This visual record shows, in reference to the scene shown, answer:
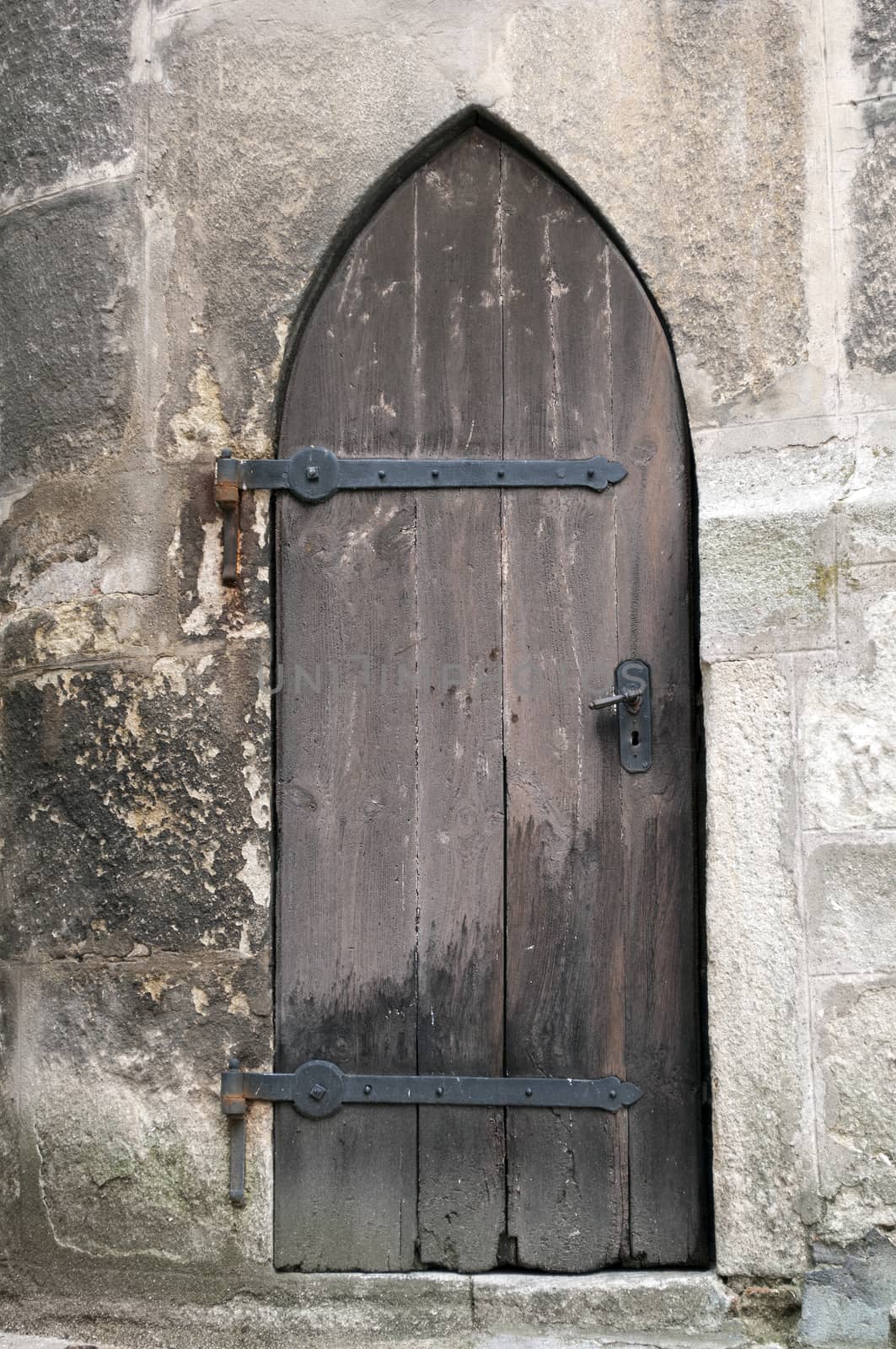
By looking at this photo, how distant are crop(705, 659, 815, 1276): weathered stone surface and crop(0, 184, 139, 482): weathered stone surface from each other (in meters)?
1.28

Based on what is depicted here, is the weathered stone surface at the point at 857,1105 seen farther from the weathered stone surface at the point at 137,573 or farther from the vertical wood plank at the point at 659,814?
the weathered stone surface at the point at 137,573

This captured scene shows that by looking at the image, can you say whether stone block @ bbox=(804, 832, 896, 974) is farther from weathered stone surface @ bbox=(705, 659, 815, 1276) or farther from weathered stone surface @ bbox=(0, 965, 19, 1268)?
weathered stone surface @ bbox=(0, 965, 19, 1268)

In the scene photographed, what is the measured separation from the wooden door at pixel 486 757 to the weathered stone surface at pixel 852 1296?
0.23 m

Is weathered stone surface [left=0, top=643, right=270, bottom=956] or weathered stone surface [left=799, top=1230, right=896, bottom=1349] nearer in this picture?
weathered stone surface [left=799, top=1230, right=896, bottom=1349]

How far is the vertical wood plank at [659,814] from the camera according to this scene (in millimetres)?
2564

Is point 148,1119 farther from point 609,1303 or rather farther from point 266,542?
point 266,542

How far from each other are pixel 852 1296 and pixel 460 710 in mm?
1181

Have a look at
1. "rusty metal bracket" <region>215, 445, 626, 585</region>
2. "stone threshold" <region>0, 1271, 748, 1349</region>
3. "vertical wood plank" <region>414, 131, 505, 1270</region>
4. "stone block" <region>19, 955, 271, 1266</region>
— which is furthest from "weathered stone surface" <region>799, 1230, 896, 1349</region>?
"rusty metal bracket" <region>215, 445, 626, 585</region>

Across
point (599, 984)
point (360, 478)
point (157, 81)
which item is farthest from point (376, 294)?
point (599, 984)

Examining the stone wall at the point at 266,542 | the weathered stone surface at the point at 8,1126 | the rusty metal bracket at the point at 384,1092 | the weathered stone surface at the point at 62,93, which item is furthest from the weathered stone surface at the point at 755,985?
the weathered stone surface at the point at 62,93

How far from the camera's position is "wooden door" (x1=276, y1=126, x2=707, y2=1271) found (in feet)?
8.51

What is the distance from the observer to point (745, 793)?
2.50 meters

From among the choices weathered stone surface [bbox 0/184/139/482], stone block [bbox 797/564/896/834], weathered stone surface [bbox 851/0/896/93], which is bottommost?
stone block [bbox 797/564/896/834]

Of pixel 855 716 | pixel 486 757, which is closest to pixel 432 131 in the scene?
pixel 486 757
